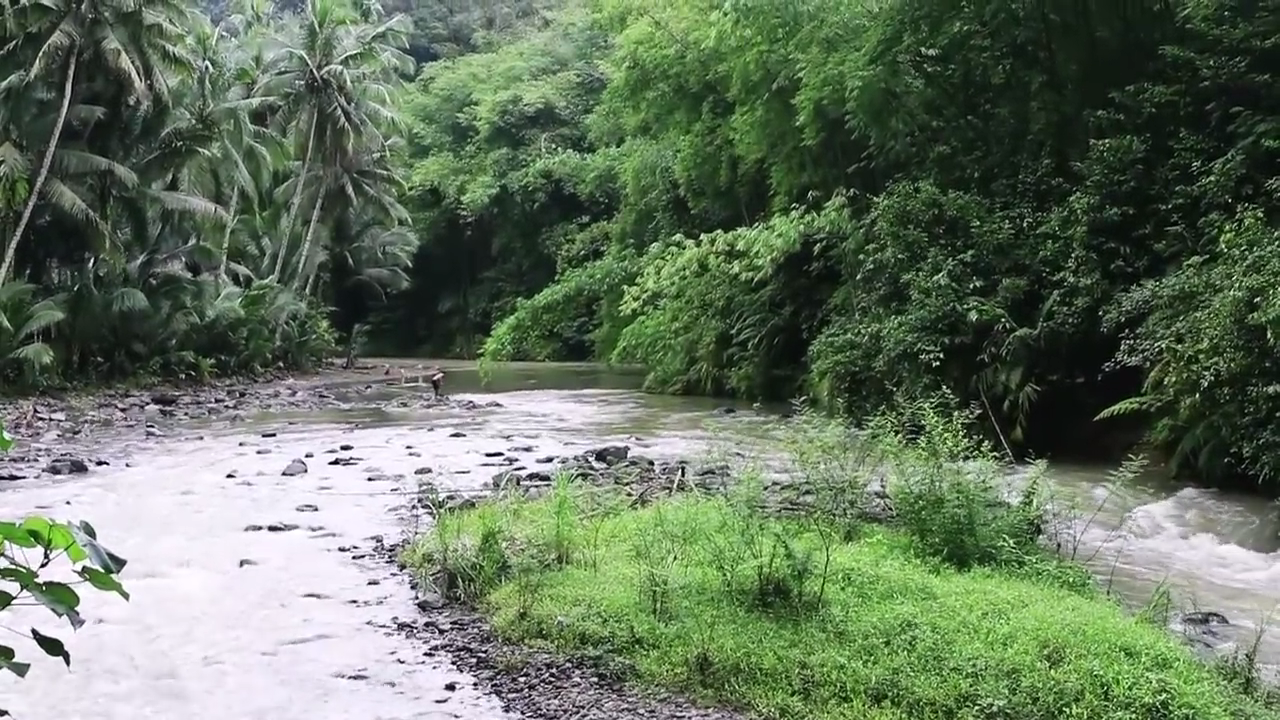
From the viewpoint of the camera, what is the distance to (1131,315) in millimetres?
11078

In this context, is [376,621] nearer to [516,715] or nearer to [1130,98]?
[516,715]

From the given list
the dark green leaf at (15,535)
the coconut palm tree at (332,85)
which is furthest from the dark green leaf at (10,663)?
the coconut palm tree at (332,85)

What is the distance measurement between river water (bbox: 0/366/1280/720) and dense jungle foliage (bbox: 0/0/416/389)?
6233 mm

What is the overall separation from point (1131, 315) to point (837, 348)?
3787mm

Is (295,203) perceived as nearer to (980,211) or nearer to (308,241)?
(308,241)

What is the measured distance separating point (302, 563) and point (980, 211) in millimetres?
9596

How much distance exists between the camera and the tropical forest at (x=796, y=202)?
11.7 m

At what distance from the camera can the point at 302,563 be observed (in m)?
7.29

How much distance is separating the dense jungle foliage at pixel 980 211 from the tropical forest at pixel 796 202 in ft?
0.14

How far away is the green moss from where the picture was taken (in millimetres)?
4379

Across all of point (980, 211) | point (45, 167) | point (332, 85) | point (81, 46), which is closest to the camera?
point (980, 211)

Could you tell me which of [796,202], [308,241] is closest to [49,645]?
[796,202]

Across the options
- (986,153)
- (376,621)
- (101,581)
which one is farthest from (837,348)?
(101,581)

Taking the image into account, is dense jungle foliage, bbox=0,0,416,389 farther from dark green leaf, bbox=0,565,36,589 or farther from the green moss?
dark green leaf, bbox=0,565,36,589
